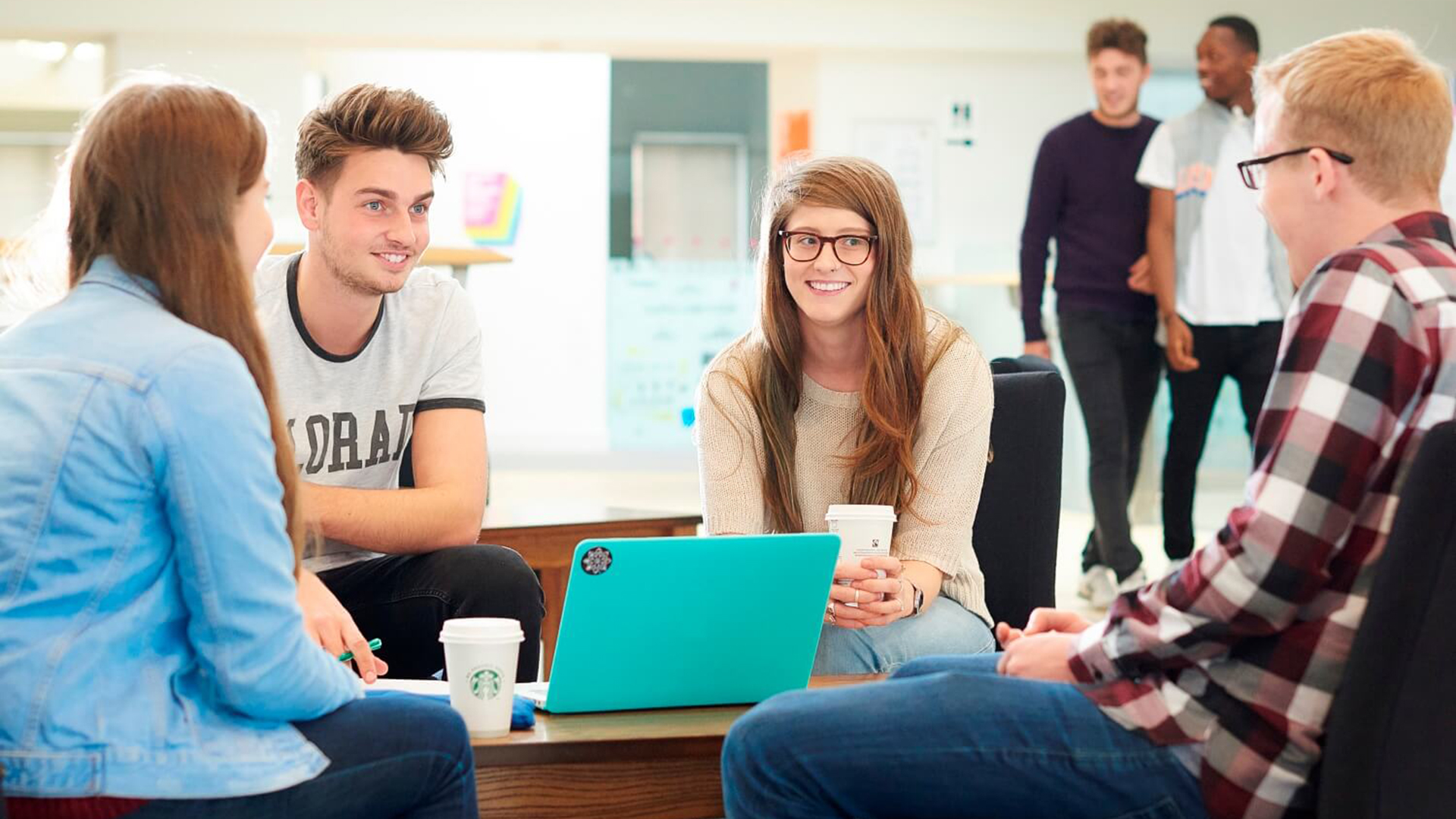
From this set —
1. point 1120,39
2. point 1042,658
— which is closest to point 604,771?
point 1042,658

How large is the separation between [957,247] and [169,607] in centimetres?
644

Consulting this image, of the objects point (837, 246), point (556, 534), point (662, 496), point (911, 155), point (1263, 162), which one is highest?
point (911, 155)

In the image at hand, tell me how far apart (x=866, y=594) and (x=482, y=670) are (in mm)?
599

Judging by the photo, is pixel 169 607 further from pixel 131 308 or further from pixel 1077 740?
pixel 1077 740

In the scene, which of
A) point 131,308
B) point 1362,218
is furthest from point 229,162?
point 1362,218

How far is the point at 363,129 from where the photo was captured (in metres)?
2.22

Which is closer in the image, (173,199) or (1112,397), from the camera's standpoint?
(173,199)

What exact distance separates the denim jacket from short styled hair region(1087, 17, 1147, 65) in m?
3.38

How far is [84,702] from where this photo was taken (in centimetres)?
121

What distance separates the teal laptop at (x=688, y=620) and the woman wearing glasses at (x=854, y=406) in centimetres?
54

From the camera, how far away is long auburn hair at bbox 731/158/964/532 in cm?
219

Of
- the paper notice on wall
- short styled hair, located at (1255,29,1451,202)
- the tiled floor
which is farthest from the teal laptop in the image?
the paper notice on wall

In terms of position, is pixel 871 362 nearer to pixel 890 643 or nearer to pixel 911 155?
pixel 890 643

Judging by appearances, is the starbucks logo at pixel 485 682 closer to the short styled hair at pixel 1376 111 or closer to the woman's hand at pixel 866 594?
the woman's hand at pixel 866 594
